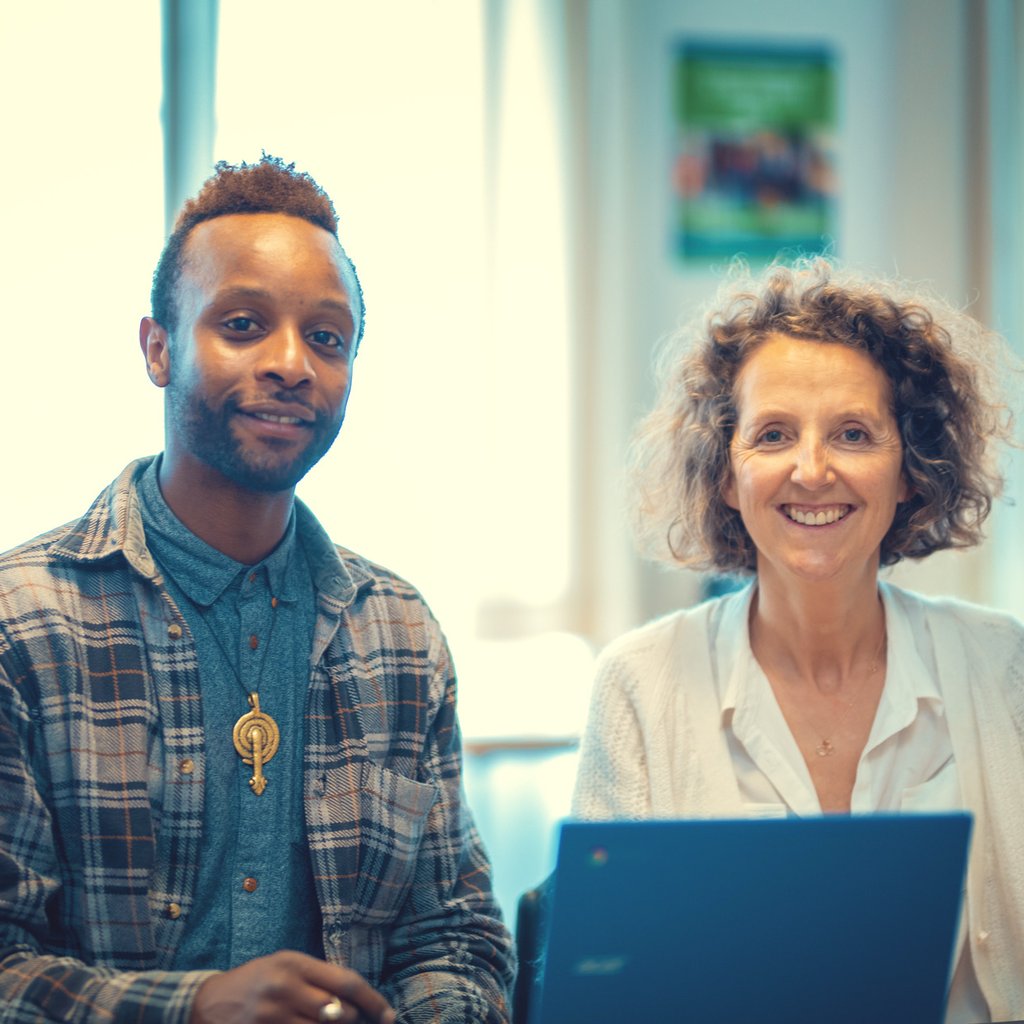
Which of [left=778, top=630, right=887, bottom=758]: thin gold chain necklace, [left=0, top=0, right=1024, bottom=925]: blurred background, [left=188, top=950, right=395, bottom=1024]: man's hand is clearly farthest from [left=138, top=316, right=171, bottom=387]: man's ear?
[left=0, top=0, right=1024, bottom=925]: blurred background

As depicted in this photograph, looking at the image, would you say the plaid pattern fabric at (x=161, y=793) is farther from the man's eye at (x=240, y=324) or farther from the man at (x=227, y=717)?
the man's eye at (x=240, y=324)

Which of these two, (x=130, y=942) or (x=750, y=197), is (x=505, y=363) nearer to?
(x=750, y=197)

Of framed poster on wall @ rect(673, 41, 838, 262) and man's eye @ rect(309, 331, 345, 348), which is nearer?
man's eye @ rect(309, 331, 345, 348)

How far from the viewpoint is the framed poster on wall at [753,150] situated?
3.09 meters

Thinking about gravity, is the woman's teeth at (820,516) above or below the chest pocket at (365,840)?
above

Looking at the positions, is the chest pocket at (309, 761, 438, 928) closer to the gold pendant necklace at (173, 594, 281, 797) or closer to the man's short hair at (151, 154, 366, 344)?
the gold pendant necklace at (173, 594, 281, 797)

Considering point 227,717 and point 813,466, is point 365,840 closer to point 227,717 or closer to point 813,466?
point 227,717

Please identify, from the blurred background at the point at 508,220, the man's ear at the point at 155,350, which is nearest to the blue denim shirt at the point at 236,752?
the man's ear at the point at 155,350

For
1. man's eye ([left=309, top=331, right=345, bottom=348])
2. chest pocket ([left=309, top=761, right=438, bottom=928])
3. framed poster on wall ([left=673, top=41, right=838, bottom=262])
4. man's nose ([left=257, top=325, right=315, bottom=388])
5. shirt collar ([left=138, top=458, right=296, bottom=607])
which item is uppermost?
framed poster on wall ([left=673, top=41, right=838, bottom=262])

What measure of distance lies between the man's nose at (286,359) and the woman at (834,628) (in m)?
0.59

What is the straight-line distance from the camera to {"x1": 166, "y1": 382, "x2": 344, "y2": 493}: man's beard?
4.23ft

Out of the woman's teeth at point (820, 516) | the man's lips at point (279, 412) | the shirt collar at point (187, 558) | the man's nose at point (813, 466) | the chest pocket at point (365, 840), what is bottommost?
the chest pocket at point (365, 840)

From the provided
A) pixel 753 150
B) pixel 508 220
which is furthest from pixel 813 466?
pixel 753 150

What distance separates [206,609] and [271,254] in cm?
39
